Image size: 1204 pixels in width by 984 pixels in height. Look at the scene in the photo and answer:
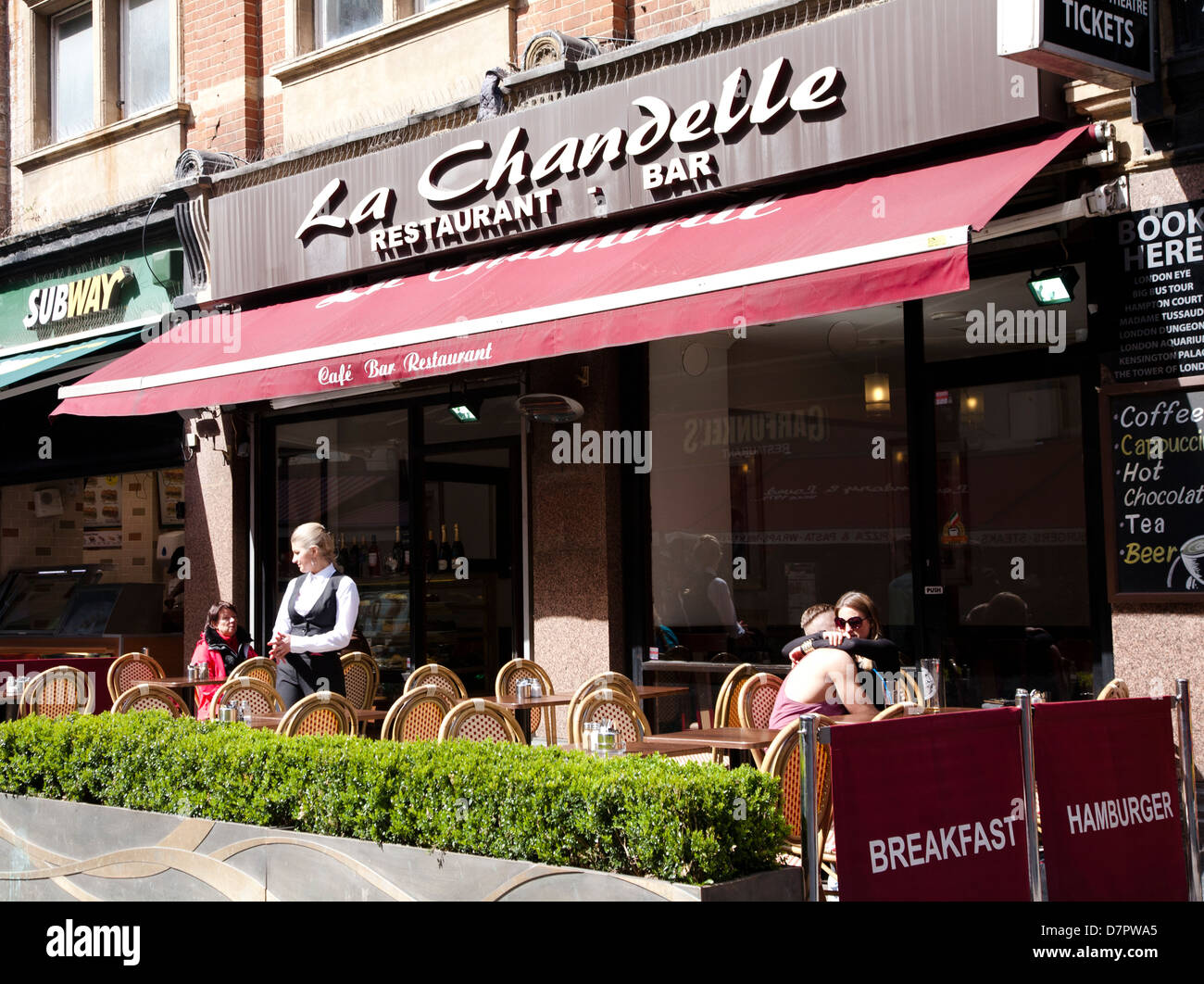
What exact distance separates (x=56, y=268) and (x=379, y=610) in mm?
5757

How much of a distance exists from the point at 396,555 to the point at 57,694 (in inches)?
126

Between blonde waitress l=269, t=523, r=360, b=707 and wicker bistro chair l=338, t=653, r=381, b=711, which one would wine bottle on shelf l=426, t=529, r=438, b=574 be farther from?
blonde waitress l=269, t=523, r=360, b=707

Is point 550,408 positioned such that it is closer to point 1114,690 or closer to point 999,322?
point 999,322

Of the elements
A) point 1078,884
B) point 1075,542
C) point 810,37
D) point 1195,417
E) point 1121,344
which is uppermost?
point 810,37

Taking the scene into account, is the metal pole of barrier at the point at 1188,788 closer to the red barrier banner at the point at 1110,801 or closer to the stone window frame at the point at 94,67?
the red barrier banner at the point at 1110,801

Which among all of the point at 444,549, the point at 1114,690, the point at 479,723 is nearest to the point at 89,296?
the point at 444,549

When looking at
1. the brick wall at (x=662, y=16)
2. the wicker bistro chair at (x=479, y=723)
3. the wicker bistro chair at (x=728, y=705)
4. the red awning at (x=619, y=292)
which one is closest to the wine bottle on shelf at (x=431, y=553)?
the red awning at (x=619, y=292)

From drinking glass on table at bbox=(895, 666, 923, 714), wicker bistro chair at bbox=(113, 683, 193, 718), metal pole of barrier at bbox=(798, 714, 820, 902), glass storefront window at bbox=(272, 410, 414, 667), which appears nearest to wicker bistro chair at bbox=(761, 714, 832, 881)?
metal pole of barrier at bbox=(798, 714, 820, 902)

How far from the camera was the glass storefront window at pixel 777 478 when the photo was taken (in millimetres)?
8969

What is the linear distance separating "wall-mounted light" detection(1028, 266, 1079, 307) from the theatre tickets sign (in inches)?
33.3

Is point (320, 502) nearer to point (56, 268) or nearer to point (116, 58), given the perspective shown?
point (56, 268)

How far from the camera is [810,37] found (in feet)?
28.0
